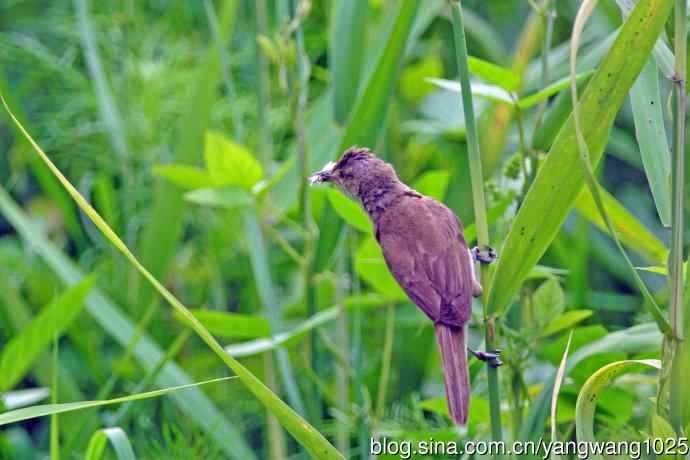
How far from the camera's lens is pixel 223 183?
1.40 meters

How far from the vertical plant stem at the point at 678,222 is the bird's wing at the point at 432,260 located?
0.19 m

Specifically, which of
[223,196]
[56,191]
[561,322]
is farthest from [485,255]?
[56,191]

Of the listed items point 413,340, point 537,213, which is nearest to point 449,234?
point 537,213

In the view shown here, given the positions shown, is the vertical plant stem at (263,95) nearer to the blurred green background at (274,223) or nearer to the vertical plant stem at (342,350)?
the blurred green background at (274,223)

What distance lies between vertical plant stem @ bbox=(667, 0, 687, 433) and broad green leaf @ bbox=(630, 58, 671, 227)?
0.08m

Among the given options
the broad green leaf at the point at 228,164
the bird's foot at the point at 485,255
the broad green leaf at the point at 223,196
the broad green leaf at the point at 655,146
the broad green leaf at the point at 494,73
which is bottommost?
the broad green leaf at the point at 223,196

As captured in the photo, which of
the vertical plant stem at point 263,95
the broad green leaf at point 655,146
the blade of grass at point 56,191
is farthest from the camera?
the blade of grass at point 56,191

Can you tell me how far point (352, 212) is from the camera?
1185 millimetres

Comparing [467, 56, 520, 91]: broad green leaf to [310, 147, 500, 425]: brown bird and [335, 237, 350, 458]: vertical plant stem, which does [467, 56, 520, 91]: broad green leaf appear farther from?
[335, 237, 350, 458]: vertical plant stem

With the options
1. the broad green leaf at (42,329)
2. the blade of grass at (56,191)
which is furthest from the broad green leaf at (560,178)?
the blade of grass at (56,191)

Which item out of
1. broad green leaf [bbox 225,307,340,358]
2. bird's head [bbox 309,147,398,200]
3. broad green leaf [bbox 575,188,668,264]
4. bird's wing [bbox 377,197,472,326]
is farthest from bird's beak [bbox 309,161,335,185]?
broad green leaf [bbox 575,188,668,264]

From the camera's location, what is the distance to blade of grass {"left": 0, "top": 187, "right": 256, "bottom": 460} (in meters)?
1.57

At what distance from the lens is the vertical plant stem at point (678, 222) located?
0.84 m

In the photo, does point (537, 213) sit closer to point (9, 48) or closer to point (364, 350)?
point (364, 350)
